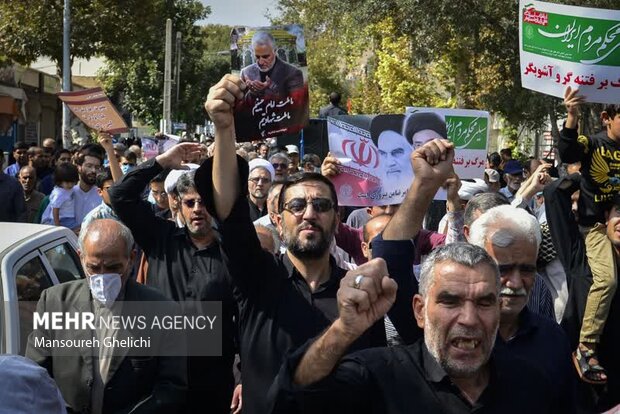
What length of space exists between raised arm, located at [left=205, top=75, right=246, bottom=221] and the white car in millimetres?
1123

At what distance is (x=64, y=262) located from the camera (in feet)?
17.8

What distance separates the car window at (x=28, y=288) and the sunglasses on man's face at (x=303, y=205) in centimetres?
131

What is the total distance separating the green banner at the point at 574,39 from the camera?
24.0 feet

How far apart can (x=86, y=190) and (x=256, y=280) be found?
6.36 m

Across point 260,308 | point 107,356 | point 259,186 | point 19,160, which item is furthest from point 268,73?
point 19,160

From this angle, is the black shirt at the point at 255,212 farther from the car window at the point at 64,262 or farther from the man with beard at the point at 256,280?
the man with beard at the point at 256,280

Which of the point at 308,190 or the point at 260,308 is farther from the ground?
the point at 308,190

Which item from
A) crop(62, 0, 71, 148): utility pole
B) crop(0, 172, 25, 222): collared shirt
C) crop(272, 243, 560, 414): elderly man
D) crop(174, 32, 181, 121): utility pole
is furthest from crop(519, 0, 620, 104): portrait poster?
crop(174, 32, 181, 121): utility pole

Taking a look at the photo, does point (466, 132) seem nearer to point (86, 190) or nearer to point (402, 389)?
point (86, 190)

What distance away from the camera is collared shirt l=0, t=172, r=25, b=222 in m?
10.2

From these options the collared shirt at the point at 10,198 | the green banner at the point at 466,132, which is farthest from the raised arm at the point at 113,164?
the green banner at the point at 466,132

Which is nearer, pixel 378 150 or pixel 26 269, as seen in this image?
pixel 26 269

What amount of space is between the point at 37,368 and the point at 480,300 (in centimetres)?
149

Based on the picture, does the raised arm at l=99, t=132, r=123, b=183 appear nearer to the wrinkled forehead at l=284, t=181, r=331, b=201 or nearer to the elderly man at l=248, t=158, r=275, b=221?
the elderly man at l=248, t=158, r=275, b=221
